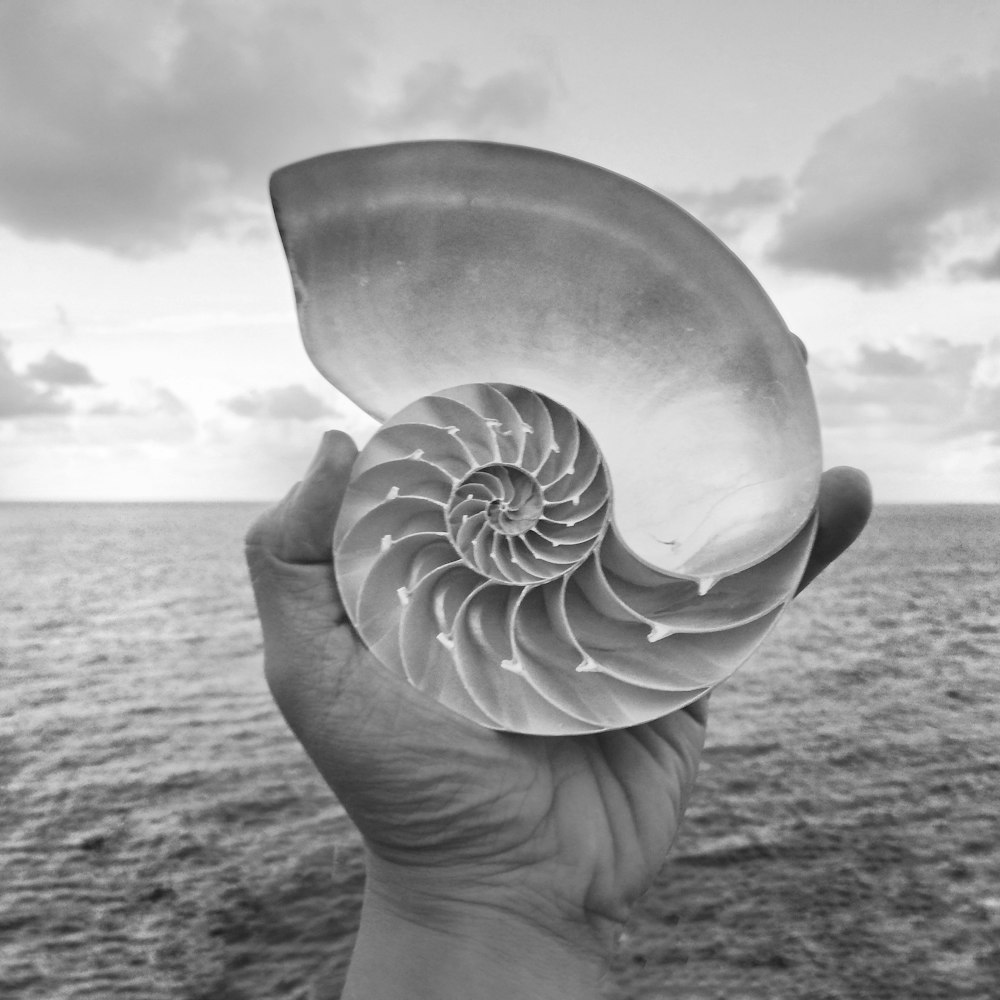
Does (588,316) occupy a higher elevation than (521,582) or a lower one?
higher

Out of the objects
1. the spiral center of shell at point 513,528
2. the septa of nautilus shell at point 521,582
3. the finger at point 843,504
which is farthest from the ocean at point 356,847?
the finger at point 843,504

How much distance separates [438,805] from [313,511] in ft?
4.20

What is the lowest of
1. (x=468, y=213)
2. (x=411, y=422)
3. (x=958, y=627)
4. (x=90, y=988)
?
(x=90, y=988)

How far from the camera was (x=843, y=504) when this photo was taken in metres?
3.62

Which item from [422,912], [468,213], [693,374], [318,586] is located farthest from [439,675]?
[468,213]

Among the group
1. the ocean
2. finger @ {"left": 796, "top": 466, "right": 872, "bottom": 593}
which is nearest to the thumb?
finger @ {"left": 796, "top": 466, "right": 872, "bottom": 593}

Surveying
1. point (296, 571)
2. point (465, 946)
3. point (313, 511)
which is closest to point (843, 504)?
point (313, 511)

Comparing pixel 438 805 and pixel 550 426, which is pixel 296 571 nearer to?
pixel 438 805

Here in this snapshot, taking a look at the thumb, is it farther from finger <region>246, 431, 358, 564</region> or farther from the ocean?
the ocean

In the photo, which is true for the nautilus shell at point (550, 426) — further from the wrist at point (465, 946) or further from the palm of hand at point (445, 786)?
the wrist at point (465, 946)

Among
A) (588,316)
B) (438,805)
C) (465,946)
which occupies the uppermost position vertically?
(588,316)

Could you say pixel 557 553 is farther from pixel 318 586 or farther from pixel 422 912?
pixel 422 912

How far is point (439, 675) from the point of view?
370 cm

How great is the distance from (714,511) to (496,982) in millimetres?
2084
